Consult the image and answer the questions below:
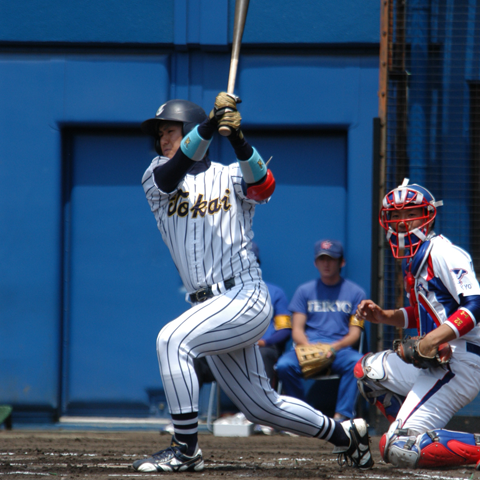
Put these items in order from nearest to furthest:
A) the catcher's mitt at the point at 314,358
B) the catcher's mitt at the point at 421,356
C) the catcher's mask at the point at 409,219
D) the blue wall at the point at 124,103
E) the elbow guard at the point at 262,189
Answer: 1. the elbow guard at the point at 262,189
2. the catcher's mitt at the point at 421,356
3. the catcher's mask at the point at 409,219
4. the catcher's mitt at the point at 314,358
5. the blue wall at the point at 124,103

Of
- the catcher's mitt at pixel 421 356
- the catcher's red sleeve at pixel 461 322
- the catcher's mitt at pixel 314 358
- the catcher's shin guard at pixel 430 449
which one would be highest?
the catcher's red sleeve at pixel 461 322

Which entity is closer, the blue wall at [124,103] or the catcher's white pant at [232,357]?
the catcher's white pant at [232,357]

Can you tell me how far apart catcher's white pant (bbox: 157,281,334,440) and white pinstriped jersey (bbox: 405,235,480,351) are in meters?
0.79

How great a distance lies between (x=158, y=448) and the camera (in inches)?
178

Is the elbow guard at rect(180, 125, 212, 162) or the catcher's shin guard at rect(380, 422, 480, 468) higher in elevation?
the elbow guard at rect(180, 125, 212, 162)

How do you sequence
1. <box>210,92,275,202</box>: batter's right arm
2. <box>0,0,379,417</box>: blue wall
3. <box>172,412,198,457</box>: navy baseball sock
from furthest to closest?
<box>0,0,379,417</box>: blue wall < <box>172,412,198,457</box>: navy baseball sock < <box>210,92,275,202</box>: batter's right arm

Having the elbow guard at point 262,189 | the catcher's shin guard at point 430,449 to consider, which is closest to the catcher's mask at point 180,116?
the elbow guard at point 262,189

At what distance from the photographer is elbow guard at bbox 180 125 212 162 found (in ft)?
10.6

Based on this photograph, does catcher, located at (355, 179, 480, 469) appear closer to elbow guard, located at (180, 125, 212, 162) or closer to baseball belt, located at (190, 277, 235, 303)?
baseball belt, located at (190, 277, 235, 303)

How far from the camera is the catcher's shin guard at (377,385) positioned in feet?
12.6

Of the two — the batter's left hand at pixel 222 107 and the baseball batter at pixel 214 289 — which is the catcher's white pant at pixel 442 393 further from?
the batter's left hand at pixel 222 107

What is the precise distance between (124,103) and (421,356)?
358cm

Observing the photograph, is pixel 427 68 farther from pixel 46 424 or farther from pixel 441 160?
pixel 46 424

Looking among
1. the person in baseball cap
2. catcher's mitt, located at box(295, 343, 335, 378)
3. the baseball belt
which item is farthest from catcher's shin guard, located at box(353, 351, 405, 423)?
the person in baseball cap
